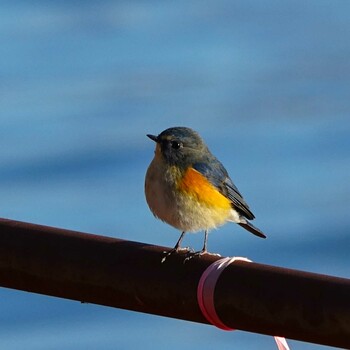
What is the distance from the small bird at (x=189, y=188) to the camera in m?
4.52

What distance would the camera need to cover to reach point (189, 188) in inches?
182

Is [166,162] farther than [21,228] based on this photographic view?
Yes

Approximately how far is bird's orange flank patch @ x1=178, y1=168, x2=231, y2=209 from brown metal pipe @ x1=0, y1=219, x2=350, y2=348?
1651 millimetres

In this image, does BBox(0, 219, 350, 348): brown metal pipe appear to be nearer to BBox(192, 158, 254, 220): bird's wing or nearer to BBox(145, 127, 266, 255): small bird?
BBox(145, 127, 266, 255): small bird

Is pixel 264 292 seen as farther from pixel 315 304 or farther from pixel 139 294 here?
pixel 139 294

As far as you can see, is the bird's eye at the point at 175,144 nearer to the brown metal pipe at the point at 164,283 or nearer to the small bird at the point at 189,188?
the small bird at the point at 189,188

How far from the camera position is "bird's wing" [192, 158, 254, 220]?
4770 mm

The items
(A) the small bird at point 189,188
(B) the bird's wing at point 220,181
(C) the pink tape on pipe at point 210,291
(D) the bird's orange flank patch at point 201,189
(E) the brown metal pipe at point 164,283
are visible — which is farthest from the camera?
(B) the bird's wing at point 220,181

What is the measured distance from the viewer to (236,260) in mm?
2738

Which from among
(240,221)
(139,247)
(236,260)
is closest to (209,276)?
(236,260)

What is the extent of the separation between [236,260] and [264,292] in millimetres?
198

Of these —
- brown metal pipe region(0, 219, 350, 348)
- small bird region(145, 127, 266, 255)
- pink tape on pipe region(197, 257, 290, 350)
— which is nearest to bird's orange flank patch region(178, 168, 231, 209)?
small bird region(145, 127, 266, 255)

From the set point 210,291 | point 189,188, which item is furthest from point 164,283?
point 189,188

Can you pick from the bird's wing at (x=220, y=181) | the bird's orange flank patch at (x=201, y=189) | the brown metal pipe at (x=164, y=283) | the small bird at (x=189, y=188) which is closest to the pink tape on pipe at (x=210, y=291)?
the brown metal pipe at (x=164, y=283)
